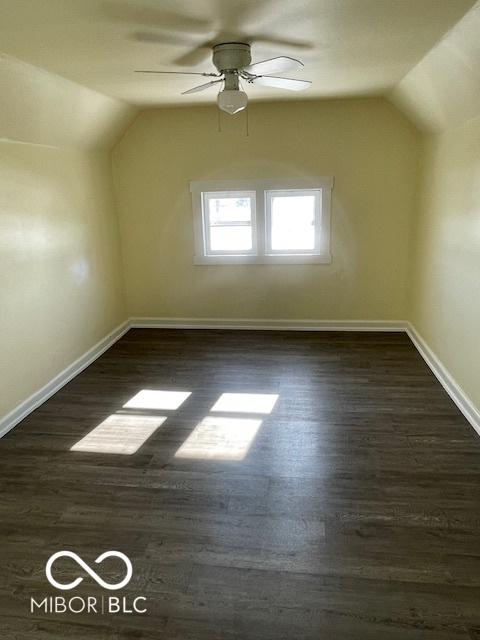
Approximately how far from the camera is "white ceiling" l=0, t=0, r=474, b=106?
2053 millimetres

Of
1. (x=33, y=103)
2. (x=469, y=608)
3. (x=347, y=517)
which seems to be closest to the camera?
(x=469, y=608)

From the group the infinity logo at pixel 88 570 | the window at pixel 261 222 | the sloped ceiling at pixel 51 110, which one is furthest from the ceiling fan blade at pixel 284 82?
the infinity logo at pixel 88 570

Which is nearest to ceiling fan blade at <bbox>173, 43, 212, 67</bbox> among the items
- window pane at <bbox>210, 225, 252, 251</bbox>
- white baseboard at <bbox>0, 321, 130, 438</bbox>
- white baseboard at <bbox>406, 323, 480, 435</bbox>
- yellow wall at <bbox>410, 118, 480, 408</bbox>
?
yellow wall at <bbox>410, 118, 480, 408</bbox>

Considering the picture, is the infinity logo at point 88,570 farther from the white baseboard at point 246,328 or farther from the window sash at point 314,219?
the window sash at point 314,219

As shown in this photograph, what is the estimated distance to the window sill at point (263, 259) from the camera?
16.4 feet

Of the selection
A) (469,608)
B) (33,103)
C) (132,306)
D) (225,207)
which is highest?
(33,103)

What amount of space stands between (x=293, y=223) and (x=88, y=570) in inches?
154

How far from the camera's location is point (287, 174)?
4.81m

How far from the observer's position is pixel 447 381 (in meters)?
3.75

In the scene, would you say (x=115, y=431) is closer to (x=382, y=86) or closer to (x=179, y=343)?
(x=179, y=343)

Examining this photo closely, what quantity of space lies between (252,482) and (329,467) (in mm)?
495

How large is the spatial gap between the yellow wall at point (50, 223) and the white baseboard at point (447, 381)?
3309mm

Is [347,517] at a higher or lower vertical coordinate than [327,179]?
lower

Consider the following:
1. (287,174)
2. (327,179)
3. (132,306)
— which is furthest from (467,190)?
(132,306)
